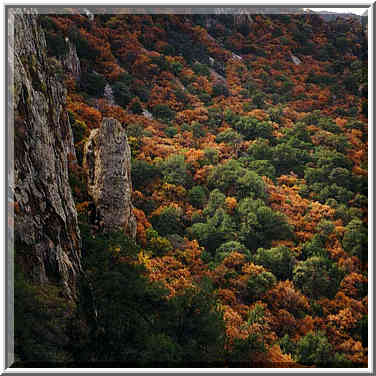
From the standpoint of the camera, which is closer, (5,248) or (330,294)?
(5,248)

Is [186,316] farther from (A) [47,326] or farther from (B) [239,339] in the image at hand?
(A) [47,326]

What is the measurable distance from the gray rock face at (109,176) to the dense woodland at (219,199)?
462 mm

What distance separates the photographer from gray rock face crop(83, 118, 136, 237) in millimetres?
13125

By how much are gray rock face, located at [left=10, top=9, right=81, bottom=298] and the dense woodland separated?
560 millimetres

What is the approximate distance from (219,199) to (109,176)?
1138cm

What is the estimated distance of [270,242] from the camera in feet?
73.0

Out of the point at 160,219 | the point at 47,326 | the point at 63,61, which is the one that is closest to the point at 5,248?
the point at 47,326

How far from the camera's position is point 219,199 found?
2366cm

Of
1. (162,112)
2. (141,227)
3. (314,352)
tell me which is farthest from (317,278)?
(162,112)

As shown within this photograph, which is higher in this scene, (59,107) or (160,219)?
(59,107)

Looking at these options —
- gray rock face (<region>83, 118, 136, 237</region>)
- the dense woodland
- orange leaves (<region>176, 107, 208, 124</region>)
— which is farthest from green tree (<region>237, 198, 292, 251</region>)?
orange leaves (<region>176, 107, 208, 124</region>)

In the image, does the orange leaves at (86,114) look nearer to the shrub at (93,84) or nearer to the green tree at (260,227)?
the shrub at (93,84)

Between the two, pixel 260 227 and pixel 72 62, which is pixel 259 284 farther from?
pixel 72 62

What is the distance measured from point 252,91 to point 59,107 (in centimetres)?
2833
